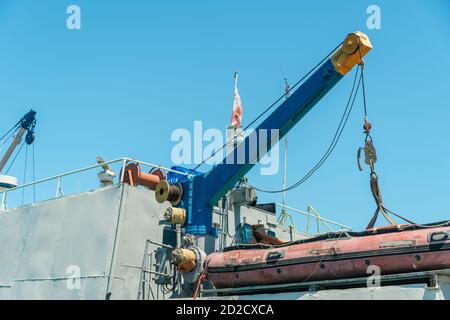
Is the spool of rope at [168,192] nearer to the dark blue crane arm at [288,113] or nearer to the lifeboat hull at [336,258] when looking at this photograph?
the dark blue crane arm at [288,113]

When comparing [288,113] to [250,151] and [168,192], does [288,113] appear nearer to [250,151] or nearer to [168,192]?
[250,151]

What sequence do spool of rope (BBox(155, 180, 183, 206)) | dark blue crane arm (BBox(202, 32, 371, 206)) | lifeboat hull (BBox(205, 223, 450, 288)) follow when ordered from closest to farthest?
lifeboat hull (BBox(205, 223, 450, 288)) → dark blue crane arm (BBox(202, 32, 371, 206)) → spool of rope (BBox(155, 180, 183, 206))

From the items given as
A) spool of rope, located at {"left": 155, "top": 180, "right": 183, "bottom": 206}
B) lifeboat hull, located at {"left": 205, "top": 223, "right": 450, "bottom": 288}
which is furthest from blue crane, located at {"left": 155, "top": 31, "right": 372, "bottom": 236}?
lifeboat hull, located at {"left": 205, "top": 223, "right": 450, "bottom": 288}

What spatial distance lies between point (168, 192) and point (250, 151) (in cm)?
202

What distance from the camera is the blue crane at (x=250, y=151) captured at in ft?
32.7

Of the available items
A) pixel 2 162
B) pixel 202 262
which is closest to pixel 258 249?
pixel 202 262

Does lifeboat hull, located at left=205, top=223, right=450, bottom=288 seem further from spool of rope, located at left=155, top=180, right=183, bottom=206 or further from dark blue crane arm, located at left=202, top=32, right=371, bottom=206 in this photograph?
spool of rope, located at left=155, top=180, right=183, bottom=206

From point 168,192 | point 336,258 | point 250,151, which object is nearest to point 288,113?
point 250,151

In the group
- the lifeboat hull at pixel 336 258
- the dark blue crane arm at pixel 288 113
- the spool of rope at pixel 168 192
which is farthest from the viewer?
the spool of rope at pixel 168 192

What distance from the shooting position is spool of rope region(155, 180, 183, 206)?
36.8 ft

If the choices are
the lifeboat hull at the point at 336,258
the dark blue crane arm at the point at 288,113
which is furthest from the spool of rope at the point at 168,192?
the lifeboat hull at the point at 336,258

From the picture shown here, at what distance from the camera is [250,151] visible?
10.9 metres

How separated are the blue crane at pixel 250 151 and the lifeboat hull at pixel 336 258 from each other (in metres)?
1.52
